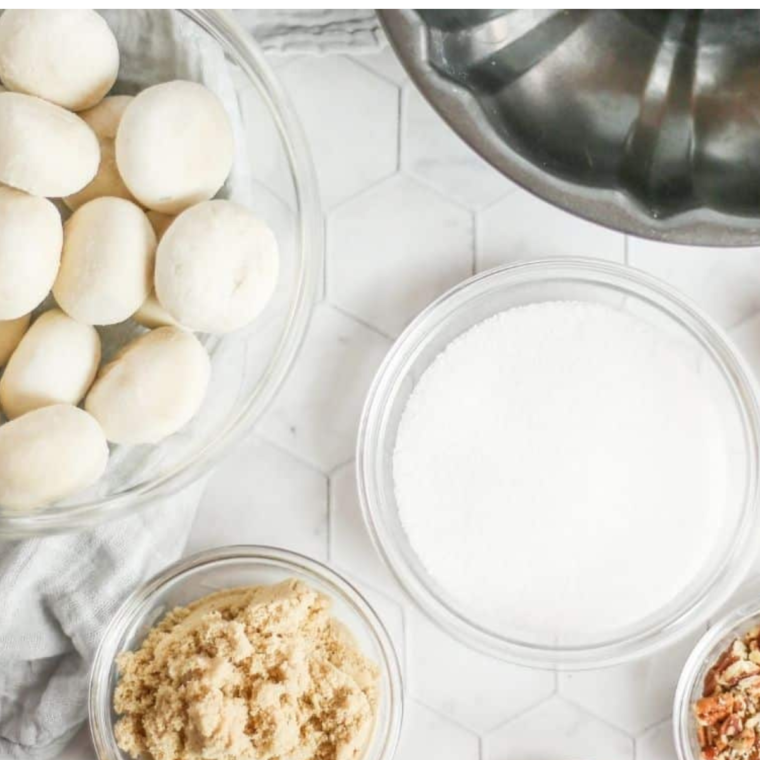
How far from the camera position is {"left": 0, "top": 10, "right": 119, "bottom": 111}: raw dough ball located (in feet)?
2.00

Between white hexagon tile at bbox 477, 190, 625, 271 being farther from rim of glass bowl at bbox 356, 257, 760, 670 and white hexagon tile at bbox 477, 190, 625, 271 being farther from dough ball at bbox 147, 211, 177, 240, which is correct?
dough ball at bbox 147, 211, 177, 240

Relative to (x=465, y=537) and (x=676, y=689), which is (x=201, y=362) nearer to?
(x=465, y=537)

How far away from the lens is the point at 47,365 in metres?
0.63

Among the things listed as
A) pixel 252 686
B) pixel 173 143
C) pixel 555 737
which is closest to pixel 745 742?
pixel 555 737

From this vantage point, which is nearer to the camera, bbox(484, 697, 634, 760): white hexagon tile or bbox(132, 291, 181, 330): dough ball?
bbox(132, 291, 181, 330): dough ball

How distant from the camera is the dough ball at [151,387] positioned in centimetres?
63

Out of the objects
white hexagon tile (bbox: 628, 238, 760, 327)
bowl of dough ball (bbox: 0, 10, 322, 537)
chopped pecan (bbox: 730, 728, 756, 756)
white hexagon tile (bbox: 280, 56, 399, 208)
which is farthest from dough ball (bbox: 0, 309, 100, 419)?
chopped pecan (bbox: 730, 728, 756, 756)

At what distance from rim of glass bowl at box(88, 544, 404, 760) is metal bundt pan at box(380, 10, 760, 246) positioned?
323 millimetres

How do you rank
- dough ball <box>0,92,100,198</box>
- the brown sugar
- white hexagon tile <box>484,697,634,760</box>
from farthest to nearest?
white hexagon tile <box>484,697,634,760</box>
the brown sugar
dough ball <box>0,92,100,198</box>

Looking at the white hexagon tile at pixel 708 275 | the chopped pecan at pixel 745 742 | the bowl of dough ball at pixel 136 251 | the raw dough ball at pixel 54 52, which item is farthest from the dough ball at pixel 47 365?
the chopped pecan at pixel 745 742

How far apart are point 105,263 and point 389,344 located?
25cm

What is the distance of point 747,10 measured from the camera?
0.65 m

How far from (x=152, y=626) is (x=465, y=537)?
0.76ft

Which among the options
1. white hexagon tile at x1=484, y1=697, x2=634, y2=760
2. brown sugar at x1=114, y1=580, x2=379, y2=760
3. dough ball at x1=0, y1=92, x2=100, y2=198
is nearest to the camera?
dough ball at x1=0, y1=92, x2=100, y2=198
